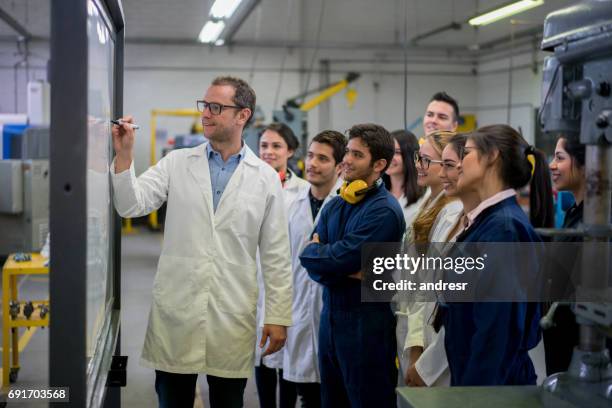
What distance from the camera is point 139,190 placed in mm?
1878

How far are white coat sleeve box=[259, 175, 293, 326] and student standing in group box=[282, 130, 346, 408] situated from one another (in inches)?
20.3

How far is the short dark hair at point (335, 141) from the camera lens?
8.86 feet

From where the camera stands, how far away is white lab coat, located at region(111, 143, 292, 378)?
6.36 ft

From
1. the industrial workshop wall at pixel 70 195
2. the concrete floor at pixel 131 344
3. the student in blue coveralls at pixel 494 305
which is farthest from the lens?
the concrete floor at pixel 131 344

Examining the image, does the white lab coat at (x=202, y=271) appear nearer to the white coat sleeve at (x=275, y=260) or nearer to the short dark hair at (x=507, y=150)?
the white coat sleeve at (x=275, y=260)

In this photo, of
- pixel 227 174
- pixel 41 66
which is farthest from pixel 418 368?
pixel 41 66

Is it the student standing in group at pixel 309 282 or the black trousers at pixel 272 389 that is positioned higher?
the student standing in group at pixel 309 282

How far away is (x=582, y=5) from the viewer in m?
1.07

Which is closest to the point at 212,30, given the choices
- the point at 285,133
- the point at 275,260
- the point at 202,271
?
the point at 285,133

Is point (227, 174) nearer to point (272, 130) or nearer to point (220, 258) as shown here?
point (220, 258)

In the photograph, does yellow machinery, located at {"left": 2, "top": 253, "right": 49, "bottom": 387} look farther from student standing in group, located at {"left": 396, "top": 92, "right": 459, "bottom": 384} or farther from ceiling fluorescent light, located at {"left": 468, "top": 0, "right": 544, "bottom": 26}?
ceiling fluorescent light, located at {"left": 468, "top": 0, "right": 544, "bottom": 26}

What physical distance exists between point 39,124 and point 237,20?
2762 millimetres

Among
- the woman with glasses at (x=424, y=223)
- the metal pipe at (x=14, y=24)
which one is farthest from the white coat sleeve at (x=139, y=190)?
the metal pipe at (x=14, y=24)

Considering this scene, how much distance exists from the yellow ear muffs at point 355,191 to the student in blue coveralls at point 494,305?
461 millimetres
